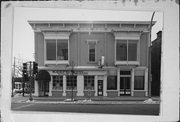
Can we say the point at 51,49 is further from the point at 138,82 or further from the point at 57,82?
the point at 138,82

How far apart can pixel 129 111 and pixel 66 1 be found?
2689 millimetres

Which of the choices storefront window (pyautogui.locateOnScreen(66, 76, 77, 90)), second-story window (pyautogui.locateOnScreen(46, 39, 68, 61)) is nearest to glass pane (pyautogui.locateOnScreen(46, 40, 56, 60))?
second-story window (pyautogui.locateOnScreen(46, 39, 68, 61))

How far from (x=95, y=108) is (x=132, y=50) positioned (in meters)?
1.55

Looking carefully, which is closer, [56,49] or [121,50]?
[121,50]

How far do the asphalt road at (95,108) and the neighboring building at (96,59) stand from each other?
0.86 ft

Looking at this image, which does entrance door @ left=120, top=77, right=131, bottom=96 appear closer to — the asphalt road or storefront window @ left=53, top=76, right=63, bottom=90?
the asphalt road

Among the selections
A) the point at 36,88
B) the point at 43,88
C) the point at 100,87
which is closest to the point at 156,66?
the point at 100,87

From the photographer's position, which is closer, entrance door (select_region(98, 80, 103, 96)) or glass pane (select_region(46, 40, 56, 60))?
entrance door (select_region(98, 80, 103, 96))

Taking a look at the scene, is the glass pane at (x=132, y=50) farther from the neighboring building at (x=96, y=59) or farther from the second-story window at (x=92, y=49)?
the second-story window at (x=92, y=49)

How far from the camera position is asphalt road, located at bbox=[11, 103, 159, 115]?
3258 millimetres

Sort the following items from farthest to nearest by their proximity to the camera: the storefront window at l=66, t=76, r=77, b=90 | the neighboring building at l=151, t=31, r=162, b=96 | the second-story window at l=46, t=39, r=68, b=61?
the second-story window at l=46, t=39, r=68, b=61
the storefront window at l=66, t=76, r=77, b=90
the neighboring building at l=151, t=31, r=162, b=96

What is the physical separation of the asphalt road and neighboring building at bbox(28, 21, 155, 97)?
0.26m

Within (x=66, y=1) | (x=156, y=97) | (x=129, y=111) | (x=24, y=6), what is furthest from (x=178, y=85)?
(x=24, y=6)

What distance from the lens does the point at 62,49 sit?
11.3 ft
